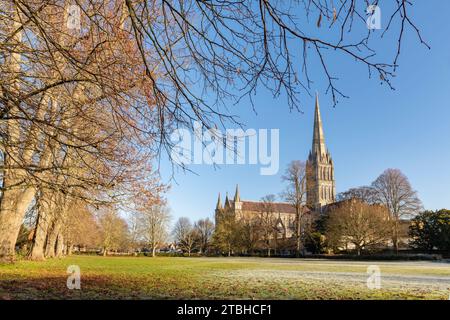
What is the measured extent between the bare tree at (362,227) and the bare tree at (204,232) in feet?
133

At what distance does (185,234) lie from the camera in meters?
79.9

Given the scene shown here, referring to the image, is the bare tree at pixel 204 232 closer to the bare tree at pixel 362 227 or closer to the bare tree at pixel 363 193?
the bare tree at pixel 363 193

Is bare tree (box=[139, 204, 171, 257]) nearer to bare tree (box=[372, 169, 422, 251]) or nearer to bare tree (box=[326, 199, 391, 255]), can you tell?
bare tree (box=[326, 199, 391, 255])

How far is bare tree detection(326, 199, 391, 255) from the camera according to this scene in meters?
39.7

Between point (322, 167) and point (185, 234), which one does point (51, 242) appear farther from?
point (322, 167)

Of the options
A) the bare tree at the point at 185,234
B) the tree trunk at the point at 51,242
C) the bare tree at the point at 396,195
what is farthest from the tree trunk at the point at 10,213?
the bare tree at the point at 185,234

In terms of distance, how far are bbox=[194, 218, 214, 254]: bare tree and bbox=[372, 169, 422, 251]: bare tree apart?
41.1 m

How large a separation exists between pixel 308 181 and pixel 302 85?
1731 inches

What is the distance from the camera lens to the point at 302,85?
3119 mm

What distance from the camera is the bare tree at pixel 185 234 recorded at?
78438 millimetres

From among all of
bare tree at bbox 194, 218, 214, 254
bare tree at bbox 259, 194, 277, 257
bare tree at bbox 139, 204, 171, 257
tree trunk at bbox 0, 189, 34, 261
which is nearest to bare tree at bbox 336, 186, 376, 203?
bare tree at bbox 259, 194, 277, 257

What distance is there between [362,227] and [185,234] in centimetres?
4706
